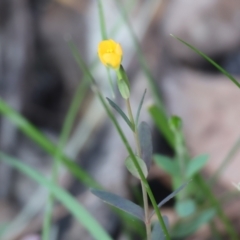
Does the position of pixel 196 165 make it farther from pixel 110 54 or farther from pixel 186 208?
pixel 110 54

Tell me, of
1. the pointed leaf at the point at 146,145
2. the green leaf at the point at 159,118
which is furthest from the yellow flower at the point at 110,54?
the green leaf at the point at 159,118

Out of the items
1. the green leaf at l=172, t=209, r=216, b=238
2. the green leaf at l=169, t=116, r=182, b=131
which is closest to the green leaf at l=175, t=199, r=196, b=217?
the green leaf at l=172, t=209, r=216, b=238

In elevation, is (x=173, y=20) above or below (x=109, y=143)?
above

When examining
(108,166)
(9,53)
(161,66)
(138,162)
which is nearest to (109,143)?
(108,166)

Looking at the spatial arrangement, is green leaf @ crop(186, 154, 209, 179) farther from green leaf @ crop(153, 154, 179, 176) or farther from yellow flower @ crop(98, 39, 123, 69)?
yellow flower @ crop(98, 39, 123, 69)

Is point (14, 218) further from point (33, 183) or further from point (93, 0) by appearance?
point (93, 0)

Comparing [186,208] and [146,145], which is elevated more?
[146,145]

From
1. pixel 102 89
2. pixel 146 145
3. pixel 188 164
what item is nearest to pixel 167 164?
pixel 188 164
